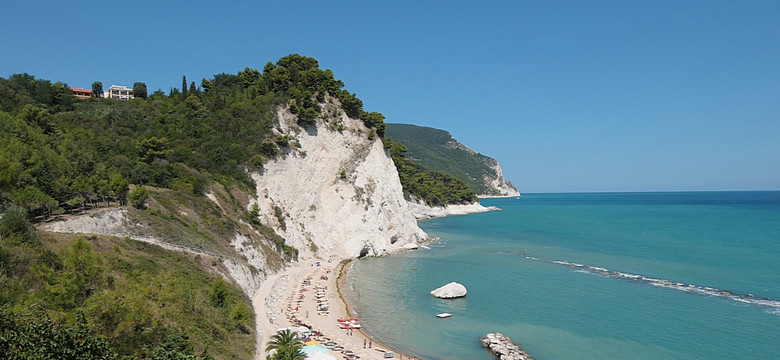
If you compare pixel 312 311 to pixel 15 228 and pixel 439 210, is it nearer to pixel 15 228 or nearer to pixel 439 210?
pixel 15 228

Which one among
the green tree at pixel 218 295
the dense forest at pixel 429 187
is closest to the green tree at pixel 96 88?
the dense forest at pixel 429 187

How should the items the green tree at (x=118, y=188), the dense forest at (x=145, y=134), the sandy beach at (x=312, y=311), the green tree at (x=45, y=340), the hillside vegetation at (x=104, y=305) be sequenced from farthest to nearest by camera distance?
the green tree at (x=118, y=188), the dense forest at (x=145, y=134), the sandy beach at (x=312, y=311), the hillside vegetation at (x=104, y=305), the green tree at (x=45, y=340)

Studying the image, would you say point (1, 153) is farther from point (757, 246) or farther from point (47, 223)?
point (757, 246)

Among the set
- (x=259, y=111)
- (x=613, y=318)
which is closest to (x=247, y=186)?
(x=259, y=111)

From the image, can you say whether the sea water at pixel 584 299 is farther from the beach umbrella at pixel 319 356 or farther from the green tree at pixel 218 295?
the green tree at pixel 218 295

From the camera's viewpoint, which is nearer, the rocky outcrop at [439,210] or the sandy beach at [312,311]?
the sandy beach at [312,311]

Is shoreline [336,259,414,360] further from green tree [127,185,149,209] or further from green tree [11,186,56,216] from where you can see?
green tree [11,186,56,216]

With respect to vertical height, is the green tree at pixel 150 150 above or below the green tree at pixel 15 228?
above
